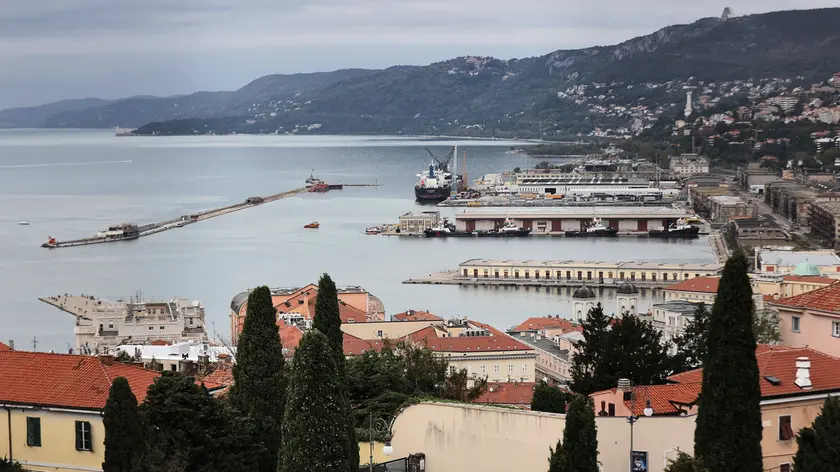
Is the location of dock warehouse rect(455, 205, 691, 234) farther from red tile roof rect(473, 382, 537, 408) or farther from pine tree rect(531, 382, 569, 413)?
pine tree rect(531, 382, 569, 413)

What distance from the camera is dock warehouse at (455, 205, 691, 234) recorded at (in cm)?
3803

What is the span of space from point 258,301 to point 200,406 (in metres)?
0.70

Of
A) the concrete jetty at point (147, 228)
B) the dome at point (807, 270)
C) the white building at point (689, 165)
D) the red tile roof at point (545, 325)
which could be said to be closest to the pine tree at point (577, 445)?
the red tile roof at point (545, 325)

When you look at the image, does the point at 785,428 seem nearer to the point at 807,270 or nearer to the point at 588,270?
the point at 807,270

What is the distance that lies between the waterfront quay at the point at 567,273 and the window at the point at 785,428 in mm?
19731

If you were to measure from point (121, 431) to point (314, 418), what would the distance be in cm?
92

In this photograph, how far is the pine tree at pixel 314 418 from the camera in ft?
15.6

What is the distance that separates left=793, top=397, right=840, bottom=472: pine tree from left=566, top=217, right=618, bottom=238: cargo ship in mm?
32860

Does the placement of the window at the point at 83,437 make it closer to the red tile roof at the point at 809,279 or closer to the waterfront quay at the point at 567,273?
the red tile roof at the point at 809,279

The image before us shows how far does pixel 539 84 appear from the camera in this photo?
146m

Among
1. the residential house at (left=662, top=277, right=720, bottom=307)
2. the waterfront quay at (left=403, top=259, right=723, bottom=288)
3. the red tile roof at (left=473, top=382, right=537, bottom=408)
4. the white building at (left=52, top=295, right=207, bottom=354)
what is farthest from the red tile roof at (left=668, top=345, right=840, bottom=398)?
the waterfront quay at (left=403, top=259, right=723, bottom=288)

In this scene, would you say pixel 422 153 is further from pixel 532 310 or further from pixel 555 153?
pixel 532 310

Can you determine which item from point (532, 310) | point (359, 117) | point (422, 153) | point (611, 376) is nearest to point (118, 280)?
point (532, 310)

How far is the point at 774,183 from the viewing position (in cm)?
4428
